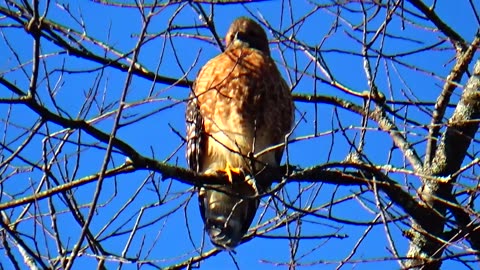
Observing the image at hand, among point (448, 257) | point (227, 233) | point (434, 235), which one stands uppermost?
point (227, 233)

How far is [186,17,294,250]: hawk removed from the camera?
5441mm

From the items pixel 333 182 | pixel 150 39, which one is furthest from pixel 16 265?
pixel 333 182

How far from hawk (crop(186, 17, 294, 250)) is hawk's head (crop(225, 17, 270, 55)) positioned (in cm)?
24

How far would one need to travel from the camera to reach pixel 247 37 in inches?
235

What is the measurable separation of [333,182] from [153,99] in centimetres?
114

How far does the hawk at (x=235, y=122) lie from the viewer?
5441 mm

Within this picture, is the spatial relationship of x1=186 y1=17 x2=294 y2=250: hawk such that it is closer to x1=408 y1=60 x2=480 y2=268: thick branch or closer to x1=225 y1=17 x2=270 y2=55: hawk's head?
x1=225 y1=17 x2=270 y2=55: hawk's head

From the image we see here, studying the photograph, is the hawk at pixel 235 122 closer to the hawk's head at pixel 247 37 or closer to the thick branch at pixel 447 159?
the hawk's head at pixel 247 37

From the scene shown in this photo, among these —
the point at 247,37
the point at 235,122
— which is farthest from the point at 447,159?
the point at 247,37

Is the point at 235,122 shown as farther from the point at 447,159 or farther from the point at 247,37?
the point at 447,159

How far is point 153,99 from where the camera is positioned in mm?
3541

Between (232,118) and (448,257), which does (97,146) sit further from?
(232,118)

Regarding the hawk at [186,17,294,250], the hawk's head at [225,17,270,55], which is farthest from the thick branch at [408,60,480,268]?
the hawk's head at [225,17,270,55]

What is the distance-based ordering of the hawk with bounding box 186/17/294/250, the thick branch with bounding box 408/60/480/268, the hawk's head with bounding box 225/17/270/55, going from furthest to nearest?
the hawk's head with bounding box 225/17/270/55 → the hawk with bounding box 186/17/294/250 → the thick branch with bounding box 408/60/480/268
